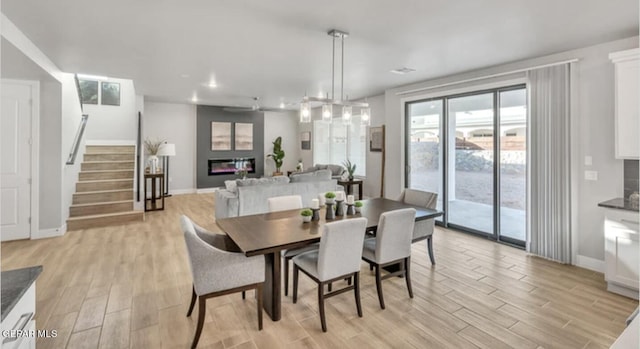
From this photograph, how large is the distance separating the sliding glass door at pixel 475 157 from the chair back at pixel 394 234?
8.21 ft

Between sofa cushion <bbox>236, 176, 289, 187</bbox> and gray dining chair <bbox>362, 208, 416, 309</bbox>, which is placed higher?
sofa cushion <bbox>236, 176, 289, 187</bbox>

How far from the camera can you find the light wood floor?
7.61 feet

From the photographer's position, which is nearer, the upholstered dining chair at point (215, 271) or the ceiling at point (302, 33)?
the upholstered dining chair at point (215, 271)

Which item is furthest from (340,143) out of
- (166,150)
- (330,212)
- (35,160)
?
(35,160)

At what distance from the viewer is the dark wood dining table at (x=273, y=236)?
2270 millimetres

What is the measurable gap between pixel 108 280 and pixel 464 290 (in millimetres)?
3751

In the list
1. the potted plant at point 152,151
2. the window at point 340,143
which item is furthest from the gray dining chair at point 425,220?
the potted plant at point 152,151

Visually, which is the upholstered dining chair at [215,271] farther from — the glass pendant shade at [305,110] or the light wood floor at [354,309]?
the glass pendant shade at [305,110]

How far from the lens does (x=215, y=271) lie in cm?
220

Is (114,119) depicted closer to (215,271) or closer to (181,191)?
(181,191)

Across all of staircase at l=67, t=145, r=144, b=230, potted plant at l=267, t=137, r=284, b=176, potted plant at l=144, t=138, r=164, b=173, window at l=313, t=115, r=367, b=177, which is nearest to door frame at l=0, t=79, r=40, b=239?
staircase at l=67, t=145, r=144, b=230

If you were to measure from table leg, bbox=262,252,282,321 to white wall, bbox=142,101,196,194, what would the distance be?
7174 mm

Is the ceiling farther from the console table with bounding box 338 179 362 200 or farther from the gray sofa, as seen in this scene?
the console table with bounding box 338 179 362 200

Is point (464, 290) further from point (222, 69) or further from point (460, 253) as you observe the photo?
point (222, 69)
